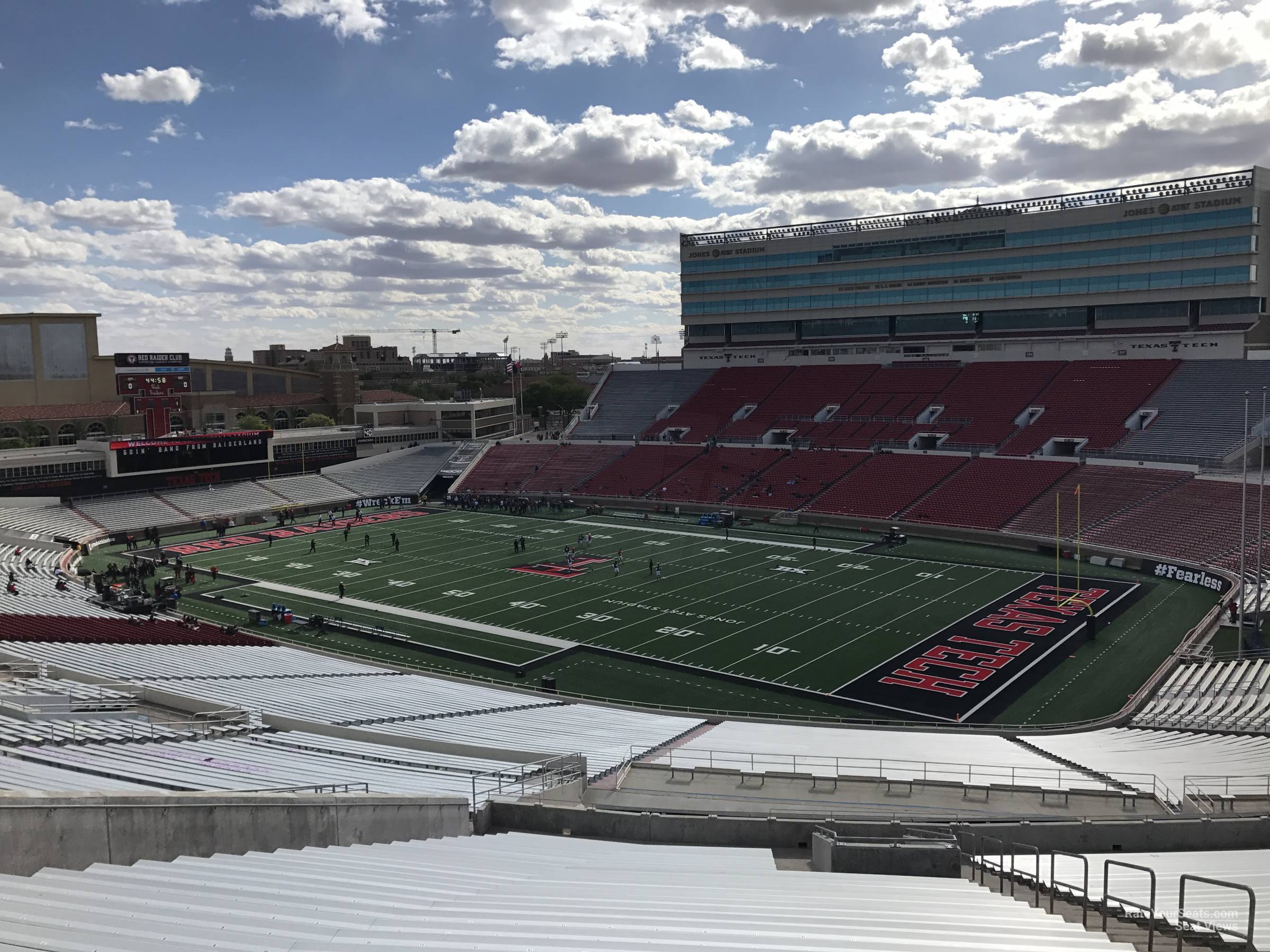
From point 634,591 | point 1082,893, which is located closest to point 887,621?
point 634,591

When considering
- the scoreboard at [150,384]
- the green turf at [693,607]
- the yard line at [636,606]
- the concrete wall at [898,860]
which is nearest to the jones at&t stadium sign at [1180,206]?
the green turf at [693,607]

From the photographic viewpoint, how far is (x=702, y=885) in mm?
8016

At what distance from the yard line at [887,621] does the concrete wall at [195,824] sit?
17.1m

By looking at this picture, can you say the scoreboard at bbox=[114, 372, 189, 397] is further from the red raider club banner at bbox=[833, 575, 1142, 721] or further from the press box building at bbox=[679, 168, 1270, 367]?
the red raider club banner at bbox=[833, 575, 1142, 721]

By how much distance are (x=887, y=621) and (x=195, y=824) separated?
83.3ft

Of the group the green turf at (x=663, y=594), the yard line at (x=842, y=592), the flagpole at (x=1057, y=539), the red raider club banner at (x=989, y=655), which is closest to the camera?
the red raider club banner at (x=989, y=655)

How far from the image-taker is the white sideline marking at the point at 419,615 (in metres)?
29.6

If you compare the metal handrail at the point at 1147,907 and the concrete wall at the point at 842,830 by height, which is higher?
the metal handrail at the point at 1147,907

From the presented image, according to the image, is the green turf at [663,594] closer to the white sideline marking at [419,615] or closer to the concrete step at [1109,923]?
the white sideline marking at [419,615]

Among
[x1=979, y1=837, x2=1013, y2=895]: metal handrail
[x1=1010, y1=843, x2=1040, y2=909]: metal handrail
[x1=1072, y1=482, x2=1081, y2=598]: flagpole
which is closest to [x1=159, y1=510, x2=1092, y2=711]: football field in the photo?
[x1=1072, y1=482, x2=1081, y2=598]: flagpole

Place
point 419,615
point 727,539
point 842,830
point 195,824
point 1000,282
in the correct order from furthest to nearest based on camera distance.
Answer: point 1000,282 → point 727,539 → point 419,615 → point 842,830 → point 195,824

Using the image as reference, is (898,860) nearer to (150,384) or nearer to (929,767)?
(929,767)

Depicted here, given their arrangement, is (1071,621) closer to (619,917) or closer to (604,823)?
(604,823)

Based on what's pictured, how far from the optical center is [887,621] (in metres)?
30.6
